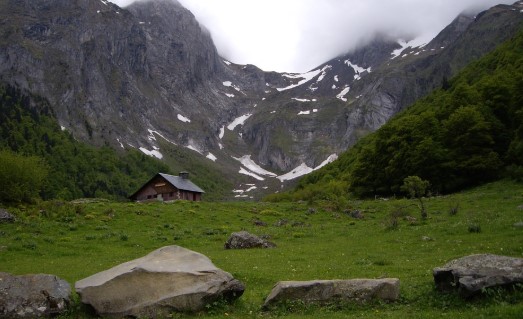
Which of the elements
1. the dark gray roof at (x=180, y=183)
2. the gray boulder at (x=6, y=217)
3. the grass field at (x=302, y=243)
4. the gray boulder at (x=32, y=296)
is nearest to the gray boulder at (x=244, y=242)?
the grass field at (x=302, y=243)

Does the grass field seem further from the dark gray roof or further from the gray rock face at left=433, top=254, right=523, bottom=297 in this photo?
the dark gray roof

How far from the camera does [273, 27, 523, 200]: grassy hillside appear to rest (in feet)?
209

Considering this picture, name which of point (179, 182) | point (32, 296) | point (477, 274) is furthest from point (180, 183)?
point (477, 274)

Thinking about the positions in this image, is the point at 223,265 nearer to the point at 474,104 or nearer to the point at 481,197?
the point at 481,197

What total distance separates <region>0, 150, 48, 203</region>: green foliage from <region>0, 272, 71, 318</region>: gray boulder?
46.0m

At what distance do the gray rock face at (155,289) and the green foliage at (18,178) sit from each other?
47.1m

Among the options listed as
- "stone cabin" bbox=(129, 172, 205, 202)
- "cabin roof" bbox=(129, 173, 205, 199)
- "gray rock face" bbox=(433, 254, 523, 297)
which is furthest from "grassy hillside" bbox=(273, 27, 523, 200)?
"gray rock face" bbox=(433, 254, 523, 297)

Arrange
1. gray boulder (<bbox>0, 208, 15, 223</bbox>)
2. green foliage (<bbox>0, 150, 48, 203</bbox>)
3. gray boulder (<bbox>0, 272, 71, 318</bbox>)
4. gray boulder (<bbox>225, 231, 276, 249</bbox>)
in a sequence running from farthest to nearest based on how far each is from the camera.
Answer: green foliage (<bbox>0, 150, 48, 203</bbox>)
gray boulder (<bbox>0, 208, 15, 223</bbox>)
gray boulder (<bbox>225, 231, 276, 249</bbox>)
gray boulder (<bbox>0, 272, 71, 318</bbox>)

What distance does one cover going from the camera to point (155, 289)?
48.9 feet

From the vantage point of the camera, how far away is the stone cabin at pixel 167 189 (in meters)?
99.0

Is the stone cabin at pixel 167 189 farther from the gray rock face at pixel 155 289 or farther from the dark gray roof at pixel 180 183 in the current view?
the gray rock face at pixel 155 289

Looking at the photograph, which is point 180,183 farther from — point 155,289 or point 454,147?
point 155,289

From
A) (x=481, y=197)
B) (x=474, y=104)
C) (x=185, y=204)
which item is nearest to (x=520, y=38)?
(x=474, y=104)

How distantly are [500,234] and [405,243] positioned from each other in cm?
564
